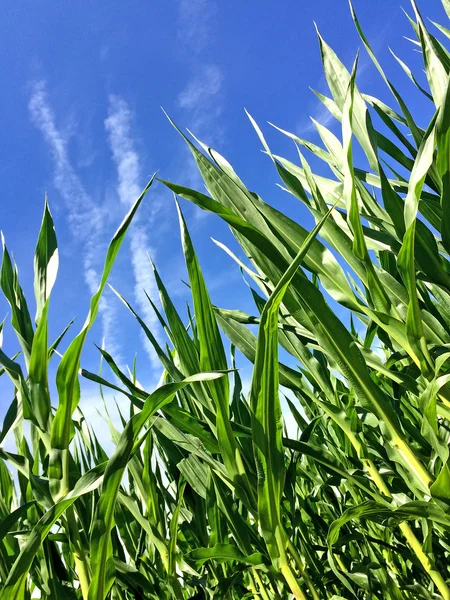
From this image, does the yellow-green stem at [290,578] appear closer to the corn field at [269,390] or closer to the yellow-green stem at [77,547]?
the corn field at [269,390]

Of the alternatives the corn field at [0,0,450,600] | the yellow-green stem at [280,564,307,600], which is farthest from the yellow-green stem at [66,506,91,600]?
the yellow-green stem at [280,564,307,600]

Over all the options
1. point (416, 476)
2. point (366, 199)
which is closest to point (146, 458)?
point (416, 476)

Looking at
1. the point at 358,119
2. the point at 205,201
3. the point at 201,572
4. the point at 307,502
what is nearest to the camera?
the point at 205,201

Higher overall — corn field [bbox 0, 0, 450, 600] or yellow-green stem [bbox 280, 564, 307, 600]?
corn field [bbox 0, 0, 450, 600]

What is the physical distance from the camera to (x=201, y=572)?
0.75 meters

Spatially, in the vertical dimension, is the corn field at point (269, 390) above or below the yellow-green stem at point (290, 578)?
above

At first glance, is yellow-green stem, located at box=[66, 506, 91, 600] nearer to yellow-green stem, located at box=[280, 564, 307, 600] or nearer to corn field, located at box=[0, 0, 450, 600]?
corn field, located at box=[0, 0, 450, 600]

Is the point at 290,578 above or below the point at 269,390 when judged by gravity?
below

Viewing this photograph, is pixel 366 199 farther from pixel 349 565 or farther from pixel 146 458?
pixel 349 565

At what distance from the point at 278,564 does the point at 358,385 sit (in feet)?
0.64

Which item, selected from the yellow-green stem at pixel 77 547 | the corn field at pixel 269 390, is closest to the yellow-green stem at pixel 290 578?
the corn field at pixel 269 390

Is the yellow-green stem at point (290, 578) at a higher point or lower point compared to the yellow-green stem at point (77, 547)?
lower

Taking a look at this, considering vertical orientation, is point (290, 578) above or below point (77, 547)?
below

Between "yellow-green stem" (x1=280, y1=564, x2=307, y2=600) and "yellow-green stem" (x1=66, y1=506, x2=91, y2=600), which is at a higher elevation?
"yellow-green stem" (x1=66, y1=506, x2=91, y2=600)
